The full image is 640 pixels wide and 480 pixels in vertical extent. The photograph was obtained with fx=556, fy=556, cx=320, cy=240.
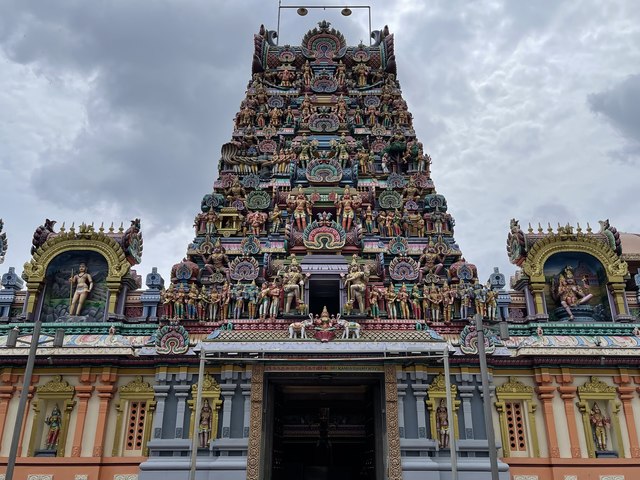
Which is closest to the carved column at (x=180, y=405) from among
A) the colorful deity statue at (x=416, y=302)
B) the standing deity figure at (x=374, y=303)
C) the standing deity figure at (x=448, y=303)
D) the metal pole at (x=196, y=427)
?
the metal pole at (x=196, y=427)

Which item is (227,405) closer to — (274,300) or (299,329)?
(299,329)

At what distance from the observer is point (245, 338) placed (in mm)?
19438

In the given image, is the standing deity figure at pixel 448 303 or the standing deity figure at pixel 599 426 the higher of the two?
the standing deity figure at pixel 448 303

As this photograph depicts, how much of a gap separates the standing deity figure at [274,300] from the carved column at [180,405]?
13.2ft

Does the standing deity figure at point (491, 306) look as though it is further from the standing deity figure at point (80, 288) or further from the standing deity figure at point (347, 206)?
the standing deity figure at point (80, 288)

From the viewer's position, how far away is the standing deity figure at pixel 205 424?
62.2 ft

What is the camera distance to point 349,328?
19859mm

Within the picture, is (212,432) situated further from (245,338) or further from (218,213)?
(218,213)

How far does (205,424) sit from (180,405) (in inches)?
44.1

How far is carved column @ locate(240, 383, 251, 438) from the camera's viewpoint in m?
19.0

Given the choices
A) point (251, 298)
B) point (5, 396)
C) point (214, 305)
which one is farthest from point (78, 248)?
point (251, 298)

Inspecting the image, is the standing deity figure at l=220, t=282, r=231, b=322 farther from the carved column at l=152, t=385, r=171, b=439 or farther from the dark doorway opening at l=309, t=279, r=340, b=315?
the dark doorway opening at l=309, t=279, r=340, b=315

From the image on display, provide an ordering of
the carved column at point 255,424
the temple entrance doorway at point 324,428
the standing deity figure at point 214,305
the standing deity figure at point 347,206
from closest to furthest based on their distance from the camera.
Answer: the carved column at point 255,424, the temple entrance doorway at point 324,428, the standing deity figure at point 214,305, the standing deity figure at point 347,206

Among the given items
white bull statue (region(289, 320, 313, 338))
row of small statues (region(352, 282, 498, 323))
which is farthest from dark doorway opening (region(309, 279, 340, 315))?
white bull statue (region(289, 320, 313, 338))
